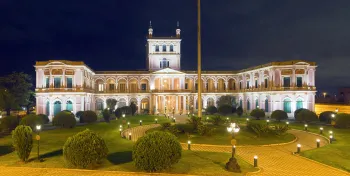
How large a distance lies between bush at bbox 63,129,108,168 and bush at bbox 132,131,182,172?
6.88ft

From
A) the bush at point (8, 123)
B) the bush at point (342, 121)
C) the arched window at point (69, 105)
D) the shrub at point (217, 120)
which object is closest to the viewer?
the bush at point (8, 123)

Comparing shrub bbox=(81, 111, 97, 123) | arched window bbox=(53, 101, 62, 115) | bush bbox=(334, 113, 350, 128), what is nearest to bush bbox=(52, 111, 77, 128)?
shrub bbox=(81, 111, 97, 123)

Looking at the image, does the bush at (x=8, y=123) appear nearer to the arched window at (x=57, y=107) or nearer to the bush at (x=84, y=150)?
the arched window at (x=57, y=107)

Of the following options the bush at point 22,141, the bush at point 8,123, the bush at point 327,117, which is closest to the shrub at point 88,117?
the bush at point 8,123

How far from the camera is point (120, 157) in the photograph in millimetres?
17188

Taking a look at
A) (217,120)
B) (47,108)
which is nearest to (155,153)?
(217,120)

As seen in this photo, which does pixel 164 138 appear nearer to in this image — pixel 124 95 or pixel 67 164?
pixel 67 164

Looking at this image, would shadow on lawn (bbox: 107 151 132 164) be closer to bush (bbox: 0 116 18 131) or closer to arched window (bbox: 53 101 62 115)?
bush (bbox: 0 116 18 131)

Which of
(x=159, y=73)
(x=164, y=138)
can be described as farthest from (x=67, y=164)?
(x=159, y=73)

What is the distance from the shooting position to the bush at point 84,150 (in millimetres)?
13867

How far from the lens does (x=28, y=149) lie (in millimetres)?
15750

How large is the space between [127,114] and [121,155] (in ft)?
113

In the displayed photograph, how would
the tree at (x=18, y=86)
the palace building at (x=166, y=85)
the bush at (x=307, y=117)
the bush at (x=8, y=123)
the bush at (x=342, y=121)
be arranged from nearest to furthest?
the bush at (x=8, y=123), the bush at (x=342, y=121), the bush at (x=307, y=117), the palace building at (x=166, y=85), the tree at (x=18, y=86)

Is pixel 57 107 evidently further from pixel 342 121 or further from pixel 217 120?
pixel 342 121
